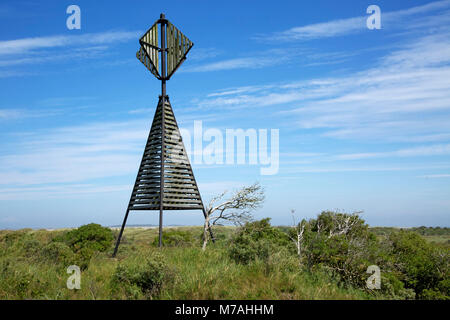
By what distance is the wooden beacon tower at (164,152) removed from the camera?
46.1 ft

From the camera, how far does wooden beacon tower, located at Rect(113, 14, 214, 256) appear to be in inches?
553

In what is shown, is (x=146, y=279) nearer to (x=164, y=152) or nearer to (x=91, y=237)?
(x=164, y=152)

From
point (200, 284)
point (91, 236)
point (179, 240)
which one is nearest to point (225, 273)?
point (200, 284)

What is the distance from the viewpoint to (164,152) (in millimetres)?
14188

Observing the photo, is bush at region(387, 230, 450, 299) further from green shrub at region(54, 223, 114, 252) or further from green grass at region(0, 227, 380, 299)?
green shrub at region(54, 223, 114, 252)

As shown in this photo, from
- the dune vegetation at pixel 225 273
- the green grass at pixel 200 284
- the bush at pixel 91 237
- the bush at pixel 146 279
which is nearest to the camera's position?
the green grass at pixel 200 284

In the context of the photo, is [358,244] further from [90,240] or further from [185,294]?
[90,240]

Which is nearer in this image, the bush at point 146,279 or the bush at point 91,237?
the bush at point 146,279

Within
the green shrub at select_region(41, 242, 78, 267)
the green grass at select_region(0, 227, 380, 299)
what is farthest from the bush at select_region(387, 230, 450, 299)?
the green shrub at select_region(41, 242, 78, 267)

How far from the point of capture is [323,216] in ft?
74.3

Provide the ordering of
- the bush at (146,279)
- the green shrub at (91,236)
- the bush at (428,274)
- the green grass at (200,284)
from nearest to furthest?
1. the green grass at (200,284)
2. the bush at (146,279)
3. the bush at (428,274)
4. the green shrub at (91,236)

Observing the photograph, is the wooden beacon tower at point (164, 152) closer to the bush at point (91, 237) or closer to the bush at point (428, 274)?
the bush at point (428, 274)

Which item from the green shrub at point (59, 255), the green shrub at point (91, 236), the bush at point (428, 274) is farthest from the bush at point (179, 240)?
the bush at point (428, 274)
